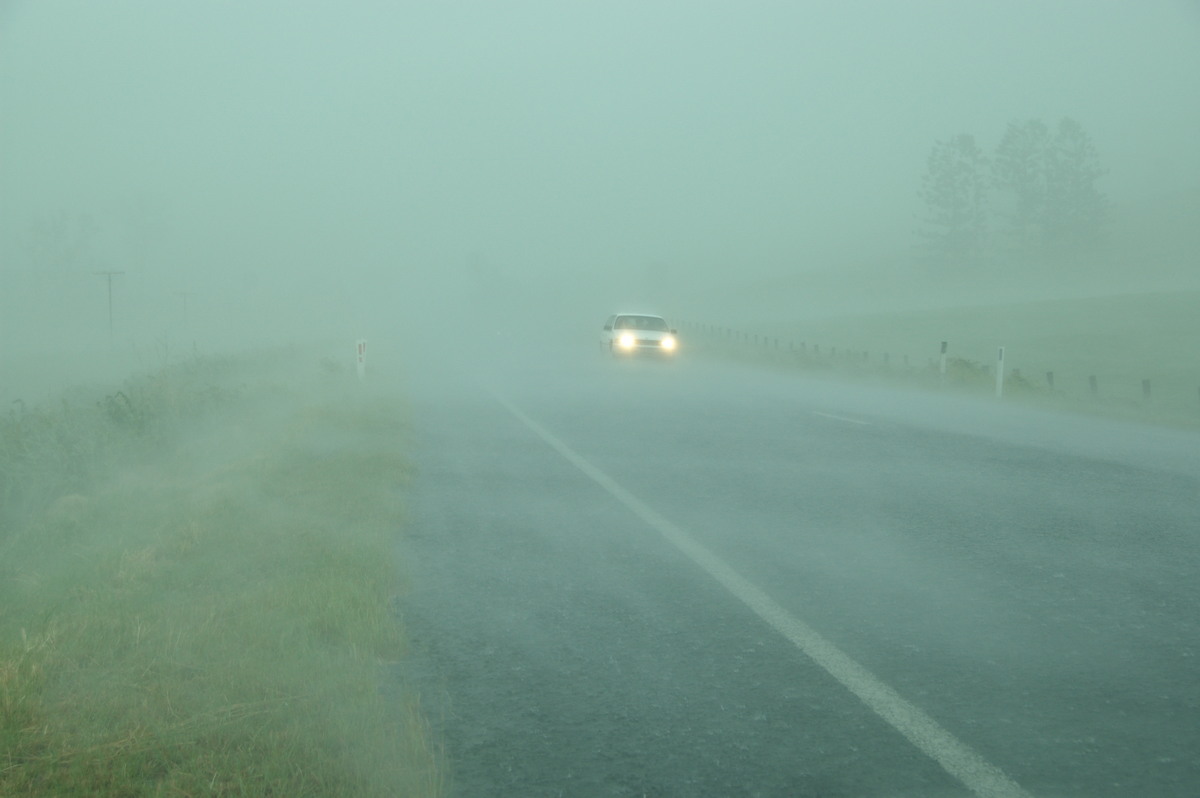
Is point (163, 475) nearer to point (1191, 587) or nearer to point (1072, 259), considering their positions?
point (1191, 587)

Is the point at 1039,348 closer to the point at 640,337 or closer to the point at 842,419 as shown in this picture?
the point at 640,337

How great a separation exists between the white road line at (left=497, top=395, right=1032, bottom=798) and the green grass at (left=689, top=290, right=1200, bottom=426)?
45.9 feet

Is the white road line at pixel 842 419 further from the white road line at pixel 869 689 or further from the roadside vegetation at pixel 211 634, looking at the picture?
the white road line at pixel 869 689

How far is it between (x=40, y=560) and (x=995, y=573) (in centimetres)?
658

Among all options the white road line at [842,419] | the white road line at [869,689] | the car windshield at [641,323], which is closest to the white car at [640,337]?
the car windshield at [641,323]

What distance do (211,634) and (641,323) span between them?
1094 inches

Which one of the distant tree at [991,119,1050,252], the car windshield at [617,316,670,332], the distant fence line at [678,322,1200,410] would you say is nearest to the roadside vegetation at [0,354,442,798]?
the distant fence line at [678,322,1200,410]

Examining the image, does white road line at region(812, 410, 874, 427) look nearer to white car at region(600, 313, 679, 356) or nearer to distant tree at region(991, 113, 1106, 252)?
white car at region(600, 313, 679, 356)

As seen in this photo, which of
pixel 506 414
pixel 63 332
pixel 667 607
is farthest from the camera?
pixel 63 332

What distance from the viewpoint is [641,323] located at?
32500 mm

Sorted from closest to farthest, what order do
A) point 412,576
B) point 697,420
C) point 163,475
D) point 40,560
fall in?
point 412,576 → point 40,560 → point 163,475 → point 697,420

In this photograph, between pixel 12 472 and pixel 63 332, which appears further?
pixel 63 332

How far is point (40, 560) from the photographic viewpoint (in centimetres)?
740

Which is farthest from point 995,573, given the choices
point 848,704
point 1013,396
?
point 1013,396
